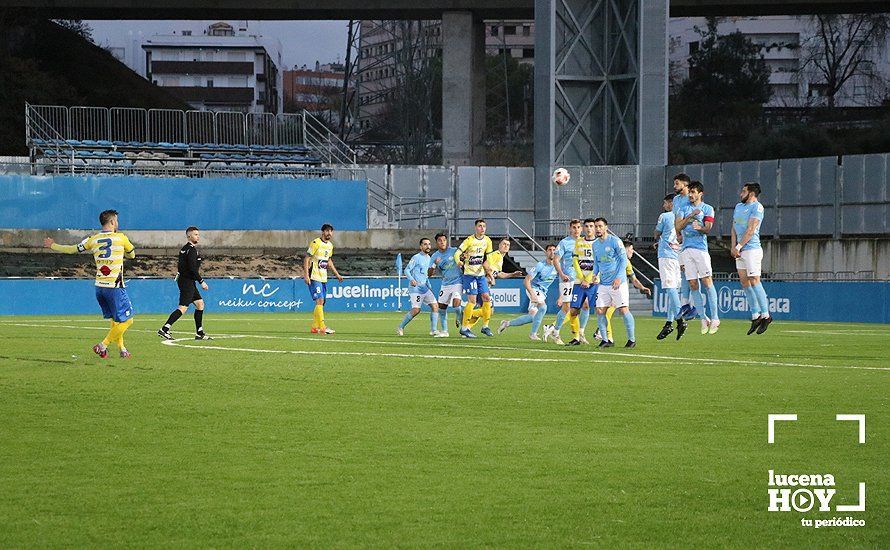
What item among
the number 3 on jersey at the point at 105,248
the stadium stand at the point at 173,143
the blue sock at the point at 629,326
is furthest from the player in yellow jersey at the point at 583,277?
the stadium stand at the point at 173,143

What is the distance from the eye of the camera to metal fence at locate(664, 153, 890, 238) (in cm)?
4453

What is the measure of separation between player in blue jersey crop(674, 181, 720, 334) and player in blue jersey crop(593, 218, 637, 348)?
1.09m

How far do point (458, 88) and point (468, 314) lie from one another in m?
38.8

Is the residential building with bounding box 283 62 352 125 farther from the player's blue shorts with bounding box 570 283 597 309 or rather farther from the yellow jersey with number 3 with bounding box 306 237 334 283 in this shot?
the player's blue shorts with bounding box 570 283 597 309

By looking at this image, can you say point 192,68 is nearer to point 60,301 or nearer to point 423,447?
point 60,301

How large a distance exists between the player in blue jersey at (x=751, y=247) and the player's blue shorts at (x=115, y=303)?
29.6 feet

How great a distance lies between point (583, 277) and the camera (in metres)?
21.8

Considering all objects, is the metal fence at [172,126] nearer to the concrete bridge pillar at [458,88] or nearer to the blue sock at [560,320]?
the concrete bridge pillar at [458,88]

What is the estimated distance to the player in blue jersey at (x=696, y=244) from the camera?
20750 mm

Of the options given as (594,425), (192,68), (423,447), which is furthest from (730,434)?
(192,68)

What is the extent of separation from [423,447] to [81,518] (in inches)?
118

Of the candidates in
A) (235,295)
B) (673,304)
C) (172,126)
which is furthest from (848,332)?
(172,126)

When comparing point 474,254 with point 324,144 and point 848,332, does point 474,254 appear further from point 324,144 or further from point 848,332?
point 324,144

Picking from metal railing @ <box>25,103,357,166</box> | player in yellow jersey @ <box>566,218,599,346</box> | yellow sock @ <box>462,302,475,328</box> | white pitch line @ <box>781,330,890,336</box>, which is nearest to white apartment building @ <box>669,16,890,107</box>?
metal railing @ <box>25,103,357,166</box>
